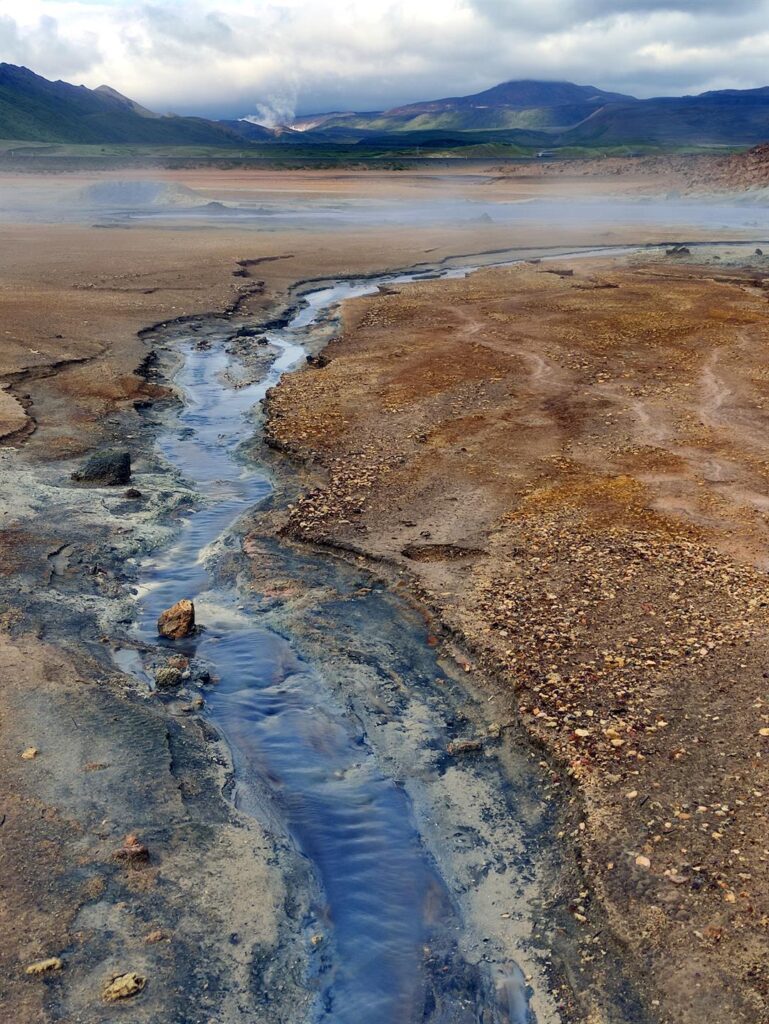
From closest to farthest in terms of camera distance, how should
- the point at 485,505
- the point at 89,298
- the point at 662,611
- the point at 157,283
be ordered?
the point at 662,611, the point at 485,505, the point at 89,298, the point at 157,283

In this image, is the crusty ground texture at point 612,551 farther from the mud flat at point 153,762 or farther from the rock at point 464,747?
the rock at point 464,747

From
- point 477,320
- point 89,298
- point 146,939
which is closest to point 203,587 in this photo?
point 146,939

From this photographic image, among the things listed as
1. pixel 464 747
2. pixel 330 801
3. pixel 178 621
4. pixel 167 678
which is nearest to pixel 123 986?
pixel 330 801

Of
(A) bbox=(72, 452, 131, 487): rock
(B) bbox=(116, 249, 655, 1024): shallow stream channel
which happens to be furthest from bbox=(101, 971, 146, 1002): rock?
(A) bbox=(72, 452, 131, 487): rock

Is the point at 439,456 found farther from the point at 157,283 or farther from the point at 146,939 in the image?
the point at 157,283

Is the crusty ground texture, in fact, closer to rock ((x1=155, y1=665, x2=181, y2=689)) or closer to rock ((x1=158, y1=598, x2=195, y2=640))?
rock ((x1=158, y1=598, x2=195, y2=640))

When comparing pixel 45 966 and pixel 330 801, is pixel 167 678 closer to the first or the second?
pixel 330 801
